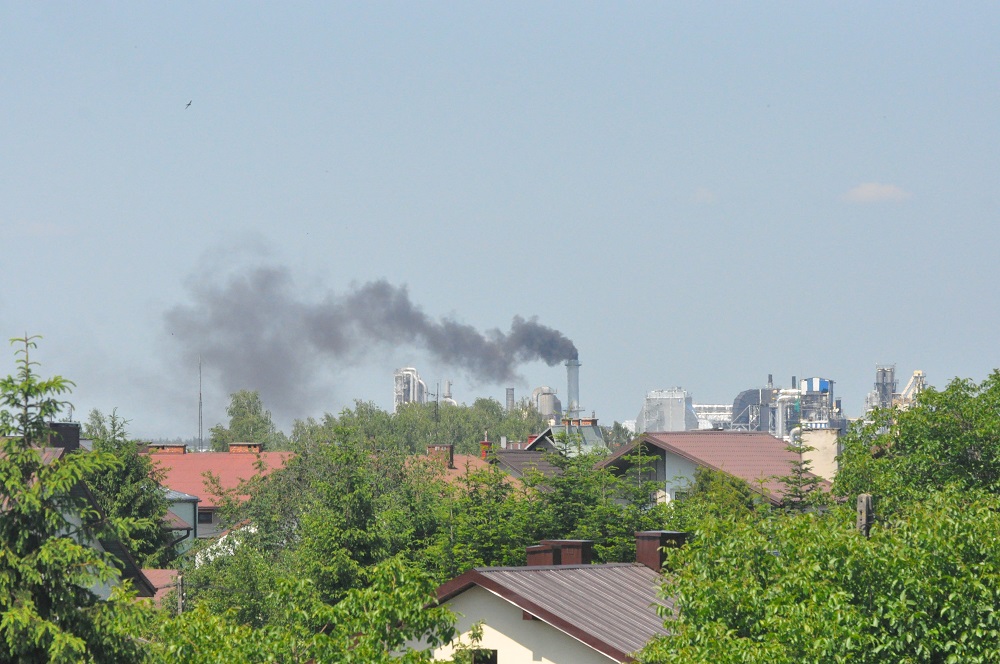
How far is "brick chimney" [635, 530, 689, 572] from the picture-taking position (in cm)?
2509

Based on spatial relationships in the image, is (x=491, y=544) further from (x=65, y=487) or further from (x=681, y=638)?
(x=65, y=487)

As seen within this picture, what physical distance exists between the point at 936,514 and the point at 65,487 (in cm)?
973

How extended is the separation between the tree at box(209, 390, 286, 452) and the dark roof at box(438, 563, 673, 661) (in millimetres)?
126542

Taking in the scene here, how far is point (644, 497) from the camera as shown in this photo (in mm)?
39594

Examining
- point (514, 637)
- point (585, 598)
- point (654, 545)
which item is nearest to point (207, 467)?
point (654, 545)

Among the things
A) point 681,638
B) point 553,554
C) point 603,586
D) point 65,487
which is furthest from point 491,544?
point 65,487

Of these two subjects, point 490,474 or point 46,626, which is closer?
point 46,626

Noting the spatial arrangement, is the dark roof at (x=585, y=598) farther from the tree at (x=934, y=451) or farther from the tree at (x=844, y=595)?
the tree at (x=934, y=451)

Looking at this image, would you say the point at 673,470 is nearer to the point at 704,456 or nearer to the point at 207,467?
the point at 704,456

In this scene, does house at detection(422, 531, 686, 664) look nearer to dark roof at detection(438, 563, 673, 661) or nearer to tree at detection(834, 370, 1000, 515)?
dark roof at detection(438, 563, 673, 661)

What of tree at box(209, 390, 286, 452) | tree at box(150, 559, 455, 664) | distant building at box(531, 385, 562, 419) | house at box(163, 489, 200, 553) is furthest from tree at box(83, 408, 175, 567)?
distant building at box(531, 385, 562, 419)

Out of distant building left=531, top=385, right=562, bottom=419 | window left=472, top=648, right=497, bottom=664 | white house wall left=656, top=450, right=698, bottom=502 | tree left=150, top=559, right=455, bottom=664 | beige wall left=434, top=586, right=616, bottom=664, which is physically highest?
distant building left=531, top=385, right=562, bottom=419

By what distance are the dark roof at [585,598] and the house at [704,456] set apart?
23836 millimetres

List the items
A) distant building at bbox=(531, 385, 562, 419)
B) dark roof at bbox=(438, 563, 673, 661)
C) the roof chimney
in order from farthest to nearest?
1. distant building at bbox=(531, 385, 562, 419)
2. the roof chimney
3. dark roof at bbox=(438, 563, 673, 661)
